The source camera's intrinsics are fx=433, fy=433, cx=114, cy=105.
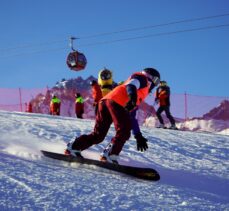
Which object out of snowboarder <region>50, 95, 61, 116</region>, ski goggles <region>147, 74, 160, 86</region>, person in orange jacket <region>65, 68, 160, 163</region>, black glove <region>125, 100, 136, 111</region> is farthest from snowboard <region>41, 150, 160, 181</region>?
snowboarder <region>50, 95, 61, 116</region>

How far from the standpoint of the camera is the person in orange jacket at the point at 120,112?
4566 millimetres

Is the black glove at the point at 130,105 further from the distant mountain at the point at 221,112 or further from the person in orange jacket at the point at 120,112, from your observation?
the distant mountain at the point at 221,112

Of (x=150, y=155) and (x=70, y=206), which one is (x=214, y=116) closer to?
(x=150, y=155)

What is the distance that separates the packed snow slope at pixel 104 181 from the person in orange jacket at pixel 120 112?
281 millimetres

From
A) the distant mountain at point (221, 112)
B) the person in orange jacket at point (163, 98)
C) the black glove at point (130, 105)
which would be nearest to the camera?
the black glove at point (130, 105)

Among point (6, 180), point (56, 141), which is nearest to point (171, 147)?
point (56, 141)

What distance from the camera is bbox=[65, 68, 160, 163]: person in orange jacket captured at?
4566 millimetres

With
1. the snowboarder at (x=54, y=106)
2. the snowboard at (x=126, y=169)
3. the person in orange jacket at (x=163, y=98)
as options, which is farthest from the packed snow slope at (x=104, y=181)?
the snowboarder at (x=54, y=106)

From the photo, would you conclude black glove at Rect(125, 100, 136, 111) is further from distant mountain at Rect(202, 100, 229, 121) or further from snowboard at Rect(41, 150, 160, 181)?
distant mountain at Rect(202, 100, 229, 121)

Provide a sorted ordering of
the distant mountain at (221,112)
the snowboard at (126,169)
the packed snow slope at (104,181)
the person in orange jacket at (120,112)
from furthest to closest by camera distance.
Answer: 1. the distant mountain at (221,112)
2. the person in orange jacket at (120,112)
3. the snowboard at (126,169)
4. the packed snow slope at (104,181)

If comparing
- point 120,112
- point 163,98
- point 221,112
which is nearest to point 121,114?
point 120,112

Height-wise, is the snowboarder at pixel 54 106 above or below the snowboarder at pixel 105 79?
below

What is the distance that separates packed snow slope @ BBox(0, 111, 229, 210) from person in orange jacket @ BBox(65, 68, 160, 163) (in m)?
0.28

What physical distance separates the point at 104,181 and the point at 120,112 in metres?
0.99
